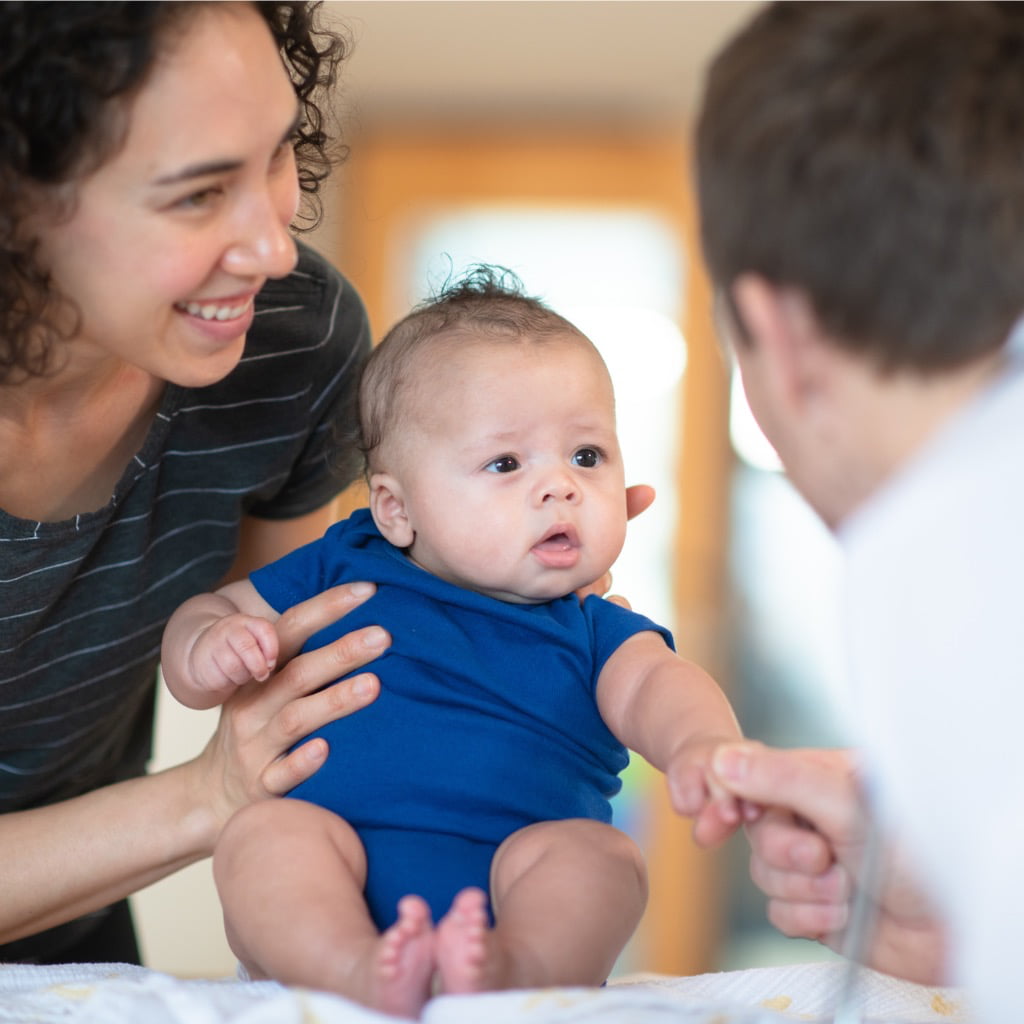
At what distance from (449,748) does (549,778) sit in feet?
0.27

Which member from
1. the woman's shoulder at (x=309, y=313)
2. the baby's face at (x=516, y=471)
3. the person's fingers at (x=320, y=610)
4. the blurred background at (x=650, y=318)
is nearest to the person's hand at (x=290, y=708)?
the person's fingers at (x=320, y=610)

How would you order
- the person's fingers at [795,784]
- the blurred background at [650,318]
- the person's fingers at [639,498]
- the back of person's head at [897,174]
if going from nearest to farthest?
1. the back of person's head at [897,174]
2. the person's fingers at [795,784]
3. the person's fingers at [639,498]
4. the blurred background at [650,318]

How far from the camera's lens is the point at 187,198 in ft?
3.07

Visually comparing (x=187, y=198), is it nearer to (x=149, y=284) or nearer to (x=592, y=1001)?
(x=149, y=284)

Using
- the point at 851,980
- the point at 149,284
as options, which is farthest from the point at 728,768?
the point at 149,284

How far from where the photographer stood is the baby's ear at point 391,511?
111cm

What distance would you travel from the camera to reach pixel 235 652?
40.4 inches

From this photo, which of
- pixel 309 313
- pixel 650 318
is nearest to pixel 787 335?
pixel 309 313

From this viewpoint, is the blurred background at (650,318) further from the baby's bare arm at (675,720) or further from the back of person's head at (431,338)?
the baby's bare arm at (675,720)

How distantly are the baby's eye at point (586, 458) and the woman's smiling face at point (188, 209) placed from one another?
288 mm

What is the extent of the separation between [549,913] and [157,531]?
0.62 meters

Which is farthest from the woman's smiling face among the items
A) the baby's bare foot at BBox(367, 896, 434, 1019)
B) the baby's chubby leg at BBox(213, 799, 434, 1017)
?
the baby's bare foot at BBox(367, 896, 434, 1019)

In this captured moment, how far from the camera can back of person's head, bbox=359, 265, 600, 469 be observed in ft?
3.61

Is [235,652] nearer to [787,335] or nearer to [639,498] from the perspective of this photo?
[639,498]
